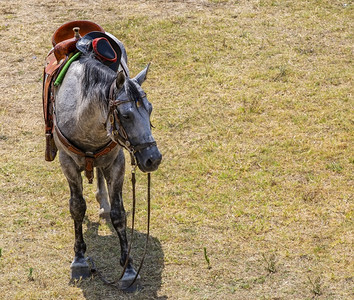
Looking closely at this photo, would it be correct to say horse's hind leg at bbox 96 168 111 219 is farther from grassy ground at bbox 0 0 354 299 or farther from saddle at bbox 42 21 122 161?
saddle at bbox 42 21 122 161

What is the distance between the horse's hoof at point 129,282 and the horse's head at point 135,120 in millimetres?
1768

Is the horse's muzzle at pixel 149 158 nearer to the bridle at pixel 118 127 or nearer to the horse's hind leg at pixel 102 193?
the bridle at pixel 118 127

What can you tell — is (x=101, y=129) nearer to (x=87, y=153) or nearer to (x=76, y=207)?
(x=87, y=153)

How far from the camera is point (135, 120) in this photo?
21.0ft

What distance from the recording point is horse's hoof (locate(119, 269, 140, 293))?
296 inches

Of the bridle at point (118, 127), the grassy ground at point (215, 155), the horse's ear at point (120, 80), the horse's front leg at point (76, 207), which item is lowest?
the grassy ground at point (215, 155)

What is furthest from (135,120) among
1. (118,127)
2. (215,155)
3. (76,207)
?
(215,155)

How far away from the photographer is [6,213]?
930cm

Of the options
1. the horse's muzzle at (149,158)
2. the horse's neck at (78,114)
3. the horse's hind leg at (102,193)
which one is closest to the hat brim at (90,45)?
the horse's neck at (78,114)

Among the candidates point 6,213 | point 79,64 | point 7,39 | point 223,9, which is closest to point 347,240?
point 79,64

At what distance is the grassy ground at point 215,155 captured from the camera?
25.9ft

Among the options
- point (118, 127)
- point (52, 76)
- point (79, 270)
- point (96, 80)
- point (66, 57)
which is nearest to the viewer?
point (118, 127)

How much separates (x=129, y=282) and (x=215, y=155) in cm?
377

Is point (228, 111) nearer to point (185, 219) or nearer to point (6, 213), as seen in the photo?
point (185, 219)
